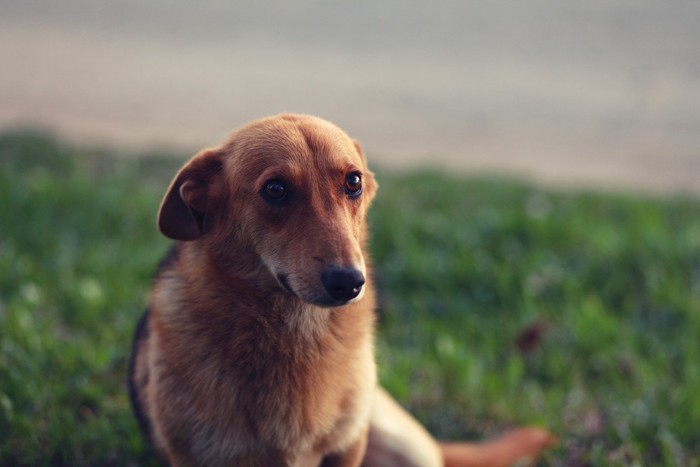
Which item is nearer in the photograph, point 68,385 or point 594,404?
point 68,385

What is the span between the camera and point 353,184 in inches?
96.1

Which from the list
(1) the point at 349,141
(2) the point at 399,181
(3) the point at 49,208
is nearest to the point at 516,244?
(2) the point at 399,181

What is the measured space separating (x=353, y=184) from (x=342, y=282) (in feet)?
1.47

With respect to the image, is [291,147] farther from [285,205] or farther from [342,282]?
[342,282]

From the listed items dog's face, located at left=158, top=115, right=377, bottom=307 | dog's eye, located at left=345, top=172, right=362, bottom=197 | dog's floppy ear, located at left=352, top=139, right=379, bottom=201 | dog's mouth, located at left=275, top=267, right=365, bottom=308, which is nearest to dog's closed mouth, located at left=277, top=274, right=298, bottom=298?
dog's face, located at left=158, top=115, right=377, bottom=307

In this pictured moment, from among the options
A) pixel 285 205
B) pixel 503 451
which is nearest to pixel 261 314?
pixel 285 205

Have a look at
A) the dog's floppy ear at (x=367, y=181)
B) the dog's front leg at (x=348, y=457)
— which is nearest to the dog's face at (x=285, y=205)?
the dog's floppy ear at (x=367, y=181)

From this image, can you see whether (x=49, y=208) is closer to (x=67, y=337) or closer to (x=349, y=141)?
(x=67, y=337)

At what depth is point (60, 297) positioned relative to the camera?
430 centimetres

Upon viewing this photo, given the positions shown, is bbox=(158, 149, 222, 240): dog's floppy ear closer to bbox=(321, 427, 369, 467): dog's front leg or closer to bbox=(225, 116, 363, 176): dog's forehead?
bbox=(225, 116, 363, 176): dog's forehead

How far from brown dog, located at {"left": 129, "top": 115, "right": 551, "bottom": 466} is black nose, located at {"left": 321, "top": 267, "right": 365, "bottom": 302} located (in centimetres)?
8

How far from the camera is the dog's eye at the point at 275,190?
7.57ft

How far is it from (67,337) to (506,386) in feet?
7.65

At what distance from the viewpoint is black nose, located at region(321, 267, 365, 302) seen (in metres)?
2.11
